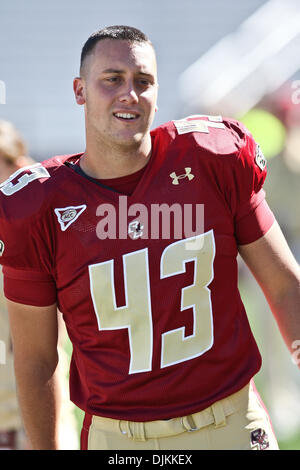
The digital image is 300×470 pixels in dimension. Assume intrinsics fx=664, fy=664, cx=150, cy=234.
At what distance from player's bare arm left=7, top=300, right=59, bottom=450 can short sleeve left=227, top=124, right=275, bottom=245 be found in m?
0.58

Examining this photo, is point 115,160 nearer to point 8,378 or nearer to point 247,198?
point 247,198

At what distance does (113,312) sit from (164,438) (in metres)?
0.36

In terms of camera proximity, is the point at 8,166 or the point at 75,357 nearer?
the point at 75,357

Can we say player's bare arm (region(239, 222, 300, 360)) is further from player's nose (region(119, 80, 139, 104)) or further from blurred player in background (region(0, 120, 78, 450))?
blurred player in background (region(0, 120, 78, 450))

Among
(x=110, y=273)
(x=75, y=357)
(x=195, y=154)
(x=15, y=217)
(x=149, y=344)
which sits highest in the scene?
(x=195, y=154)

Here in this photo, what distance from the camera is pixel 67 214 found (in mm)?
1817

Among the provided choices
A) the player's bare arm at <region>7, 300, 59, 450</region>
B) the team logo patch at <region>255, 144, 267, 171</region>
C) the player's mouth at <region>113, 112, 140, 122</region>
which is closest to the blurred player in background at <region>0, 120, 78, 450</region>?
the player's bare arm at <region>7, 300, 59, 450</region>

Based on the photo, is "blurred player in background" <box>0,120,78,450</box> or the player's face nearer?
the player's face

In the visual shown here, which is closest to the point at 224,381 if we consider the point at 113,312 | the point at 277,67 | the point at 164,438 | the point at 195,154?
the point at 164,438

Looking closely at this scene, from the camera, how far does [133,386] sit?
176 cm

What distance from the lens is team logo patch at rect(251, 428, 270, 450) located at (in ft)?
5.88

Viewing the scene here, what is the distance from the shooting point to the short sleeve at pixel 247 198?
6.11 ft

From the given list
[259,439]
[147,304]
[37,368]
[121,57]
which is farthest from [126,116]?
[259,439]
